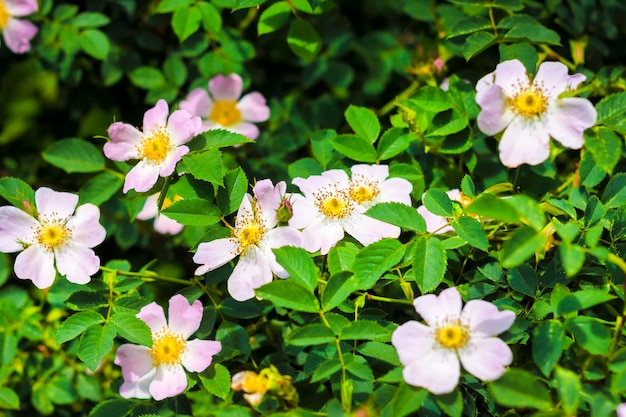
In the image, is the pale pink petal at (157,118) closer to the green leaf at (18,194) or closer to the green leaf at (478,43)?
the green leaf at (18,194)

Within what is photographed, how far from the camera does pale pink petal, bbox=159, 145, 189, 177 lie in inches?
54.4

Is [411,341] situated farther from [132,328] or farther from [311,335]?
[132,328]

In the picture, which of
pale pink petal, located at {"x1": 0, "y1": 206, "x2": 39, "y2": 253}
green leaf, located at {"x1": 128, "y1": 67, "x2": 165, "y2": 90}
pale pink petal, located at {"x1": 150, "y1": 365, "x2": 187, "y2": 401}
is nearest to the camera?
pale pink petal, located at {"x1": 150, "y1": 365, "x2": 187, "y2": 401}

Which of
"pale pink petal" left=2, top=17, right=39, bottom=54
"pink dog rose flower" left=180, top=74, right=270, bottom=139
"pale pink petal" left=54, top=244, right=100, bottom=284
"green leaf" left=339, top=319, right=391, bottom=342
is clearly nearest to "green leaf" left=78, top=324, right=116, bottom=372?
"pale pink petal" left=54, top=244, right=100, bottom=284

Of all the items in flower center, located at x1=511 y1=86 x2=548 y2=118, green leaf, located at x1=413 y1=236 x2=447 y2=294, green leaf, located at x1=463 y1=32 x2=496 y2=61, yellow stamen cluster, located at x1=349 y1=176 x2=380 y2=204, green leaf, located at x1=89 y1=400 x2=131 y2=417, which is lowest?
green leaf, located at x1=89 y1=400 x2=131 y2=417

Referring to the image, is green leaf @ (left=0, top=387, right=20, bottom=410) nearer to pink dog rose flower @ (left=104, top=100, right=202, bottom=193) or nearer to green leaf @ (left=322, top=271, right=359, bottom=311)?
pink dog rose flower @ (left=104, top=100, right=202, bottom=193)

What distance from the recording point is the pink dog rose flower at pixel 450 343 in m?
1.10

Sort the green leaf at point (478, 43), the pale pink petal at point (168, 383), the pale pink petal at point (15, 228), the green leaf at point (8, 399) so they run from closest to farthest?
the pale pink petal at point (168, 383)
the pale pink petal at point (15, 228)
the green leaf at point (478, 43)
the green leaf at point (8, 399)

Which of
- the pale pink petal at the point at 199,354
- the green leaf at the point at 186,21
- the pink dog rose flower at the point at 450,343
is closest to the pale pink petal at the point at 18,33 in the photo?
the green leaf at the point at 186,21

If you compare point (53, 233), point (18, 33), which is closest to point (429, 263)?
point (53, 233)

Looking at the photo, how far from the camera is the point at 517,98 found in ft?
4.39

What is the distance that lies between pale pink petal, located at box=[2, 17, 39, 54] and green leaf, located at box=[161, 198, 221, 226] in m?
1.06

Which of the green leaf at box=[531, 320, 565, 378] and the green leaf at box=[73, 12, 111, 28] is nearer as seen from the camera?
the green leaf at box=[531, 320, 565, 378]

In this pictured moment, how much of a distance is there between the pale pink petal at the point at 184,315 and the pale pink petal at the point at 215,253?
7 cm
